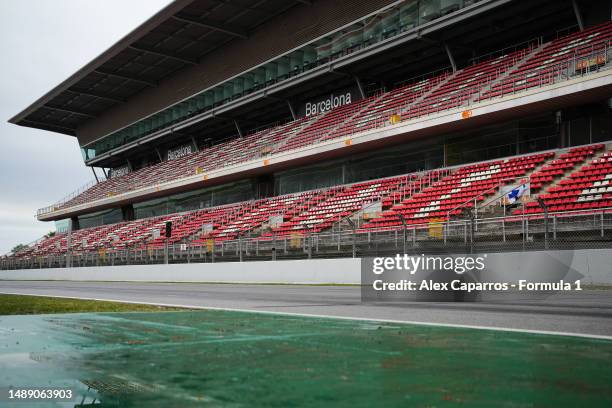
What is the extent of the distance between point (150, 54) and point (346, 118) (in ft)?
63.2

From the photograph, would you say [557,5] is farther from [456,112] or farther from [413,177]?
[413,177]

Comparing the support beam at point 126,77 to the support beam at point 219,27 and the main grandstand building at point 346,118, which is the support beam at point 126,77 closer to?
the main grandstand building at point 346,118

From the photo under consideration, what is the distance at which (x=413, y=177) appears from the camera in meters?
26.6

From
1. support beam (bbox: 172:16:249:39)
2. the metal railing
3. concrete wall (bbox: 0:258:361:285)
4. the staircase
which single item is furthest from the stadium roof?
the metal railing

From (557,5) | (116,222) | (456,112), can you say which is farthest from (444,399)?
(116,222)

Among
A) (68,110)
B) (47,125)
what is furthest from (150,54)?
(47,125)

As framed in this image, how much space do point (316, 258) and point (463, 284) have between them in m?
8.50

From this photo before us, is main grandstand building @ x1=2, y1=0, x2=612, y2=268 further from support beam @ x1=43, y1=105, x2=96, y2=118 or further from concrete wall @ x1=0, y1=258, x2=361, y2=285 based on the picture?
support beam @ x1=43, y1=105, x2=96, y2=118

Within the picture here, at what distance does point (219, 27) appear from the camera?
3753 cm

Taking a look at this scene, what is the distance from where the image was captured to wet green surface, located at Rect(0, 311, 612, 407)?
121 inches

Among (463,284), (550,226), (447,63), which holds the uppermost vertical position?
(447,63)

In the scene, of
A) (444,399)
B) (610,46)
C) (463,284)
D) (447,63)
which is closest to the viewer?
(444,399)

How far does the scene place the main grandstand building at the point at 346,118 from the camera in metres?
21.0

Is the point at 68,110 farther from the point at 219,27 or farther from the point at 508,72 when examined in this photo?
the point at 508,72
